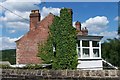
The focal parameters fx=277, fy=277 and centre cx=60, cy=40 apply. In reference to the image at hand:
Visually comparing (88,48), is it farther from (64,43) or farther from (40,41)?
(40,41)

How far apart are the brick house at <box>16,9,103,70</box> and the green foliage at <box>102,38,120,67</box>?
2.74 meters

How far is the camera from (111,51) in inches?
985

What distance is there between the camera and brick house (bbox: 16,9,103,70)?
2070cm

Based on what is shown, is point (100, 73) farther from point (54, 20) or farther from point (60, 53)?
point (54, 20)

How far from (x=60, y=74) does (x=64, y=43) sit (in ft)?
15.4

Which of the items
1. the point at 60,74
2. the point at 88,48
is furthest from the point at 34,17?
the point at 60,74

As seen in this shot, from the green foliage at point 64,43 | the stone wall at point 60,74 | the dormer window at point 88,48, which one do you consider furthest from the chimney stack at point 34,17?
the stone wall at point 60,74

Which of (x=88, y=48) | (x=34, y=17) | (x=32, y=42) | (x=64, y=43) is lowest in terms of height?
(x=88, y=48)

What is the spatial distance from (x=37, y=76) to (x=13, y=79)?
1.33m

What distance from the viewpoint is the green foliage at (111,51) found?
23516mm

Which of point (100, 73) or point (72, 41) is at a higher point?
point (72, 41)

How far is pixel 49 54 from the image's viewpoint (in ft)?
65.2

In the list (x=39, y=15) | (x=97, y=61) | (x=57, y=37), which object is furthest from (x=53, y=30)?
(x=97, y=61)

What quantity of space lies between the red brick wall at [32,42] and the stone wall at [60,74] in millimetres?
5295
